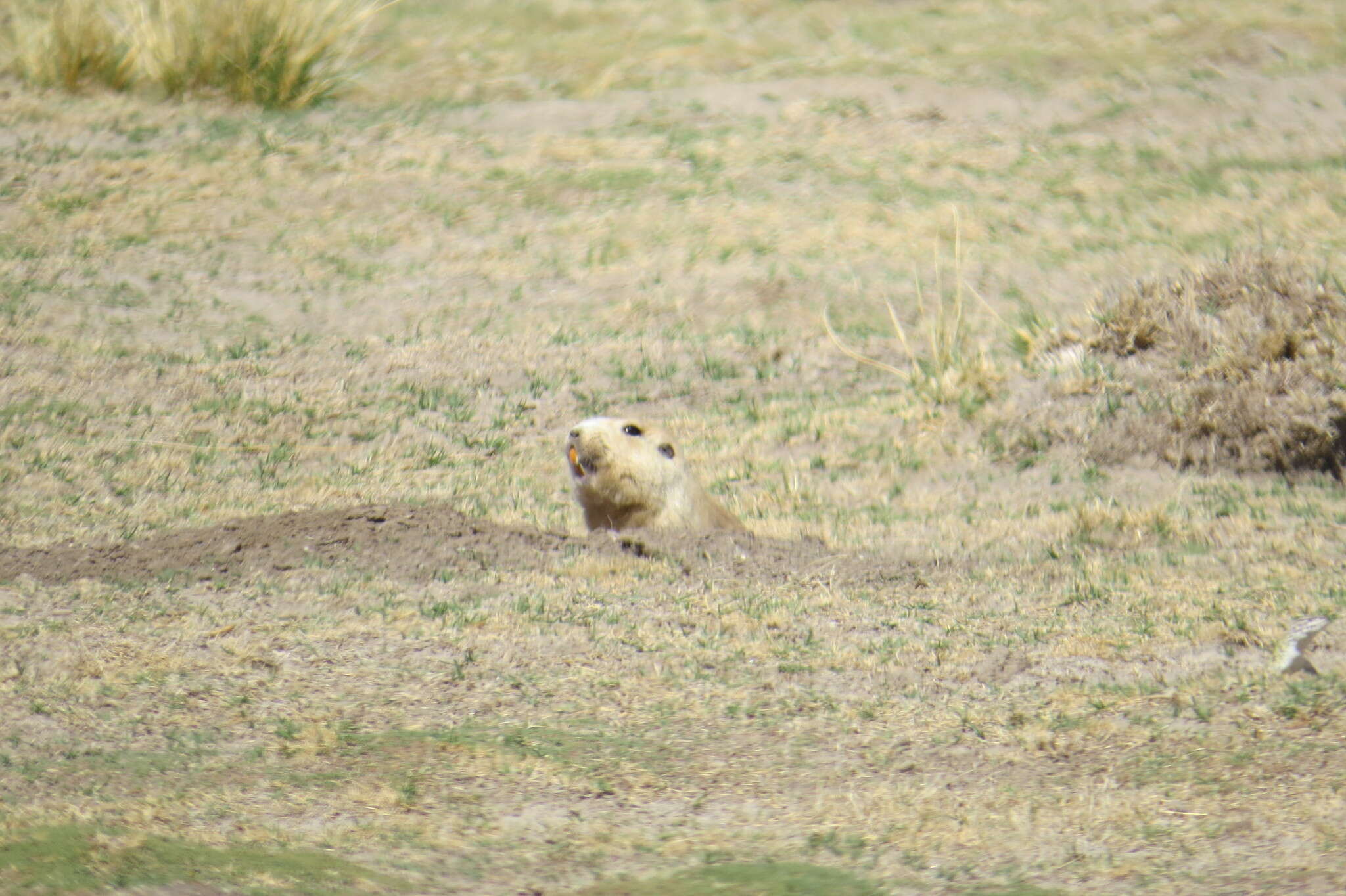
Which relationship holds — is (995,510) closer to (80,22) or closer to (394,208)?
(394,208)

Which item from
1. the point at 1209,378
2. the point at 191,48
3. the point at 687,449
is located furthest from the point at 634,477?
the point at 191,48

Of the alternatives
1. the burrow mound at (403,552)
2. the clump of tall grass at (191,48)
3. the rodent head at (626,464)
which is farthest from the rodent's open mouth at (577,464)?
the clump of tall grass at (191,48)

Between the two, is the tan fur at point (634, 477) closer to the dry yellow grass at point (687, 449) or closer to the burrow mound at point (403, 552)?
the burrow mound at point (403, 552)

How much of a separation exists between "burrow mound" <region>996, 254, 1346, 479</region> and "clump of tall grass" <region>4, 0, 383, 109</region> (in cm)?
766

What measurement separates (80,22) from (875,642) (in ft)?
35.1

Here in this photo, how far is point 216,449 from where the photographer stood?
8984 mm

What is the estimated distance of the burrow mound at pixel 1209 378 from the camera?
8.55 metres

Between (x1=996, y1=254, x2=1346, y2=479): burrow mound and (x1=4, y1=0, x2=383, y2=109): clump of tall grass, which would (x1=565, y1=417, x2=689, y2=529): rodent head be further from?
(x1=4, y1=0, x2=383, y2=109): clump of tall grass

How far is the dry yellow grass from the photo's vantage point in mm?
4805

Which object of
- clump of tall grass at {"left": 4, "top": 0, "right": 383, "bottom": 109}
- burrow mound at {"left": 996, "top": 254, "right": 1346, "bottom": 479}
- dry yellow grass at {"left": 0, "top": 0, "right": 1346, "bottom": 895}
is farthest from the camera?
clump of tall grass at {"left": 4, "top": 0, "right": 383, "bottom": 109}

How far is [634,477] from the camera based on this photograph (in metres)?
7.46

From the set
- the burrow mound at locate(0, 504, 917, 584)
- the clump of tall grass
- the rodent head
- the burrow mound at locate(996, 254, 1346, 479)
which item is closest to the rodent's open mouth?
the rodent head

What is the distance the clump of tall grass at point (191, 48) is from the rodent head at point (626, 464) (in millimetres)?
7899

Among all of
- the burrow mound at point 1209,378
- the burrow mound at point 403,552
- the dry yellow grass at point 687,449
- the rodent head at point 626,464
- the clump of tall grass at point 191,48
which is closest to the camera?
the dry yellow grass at point 687,449
